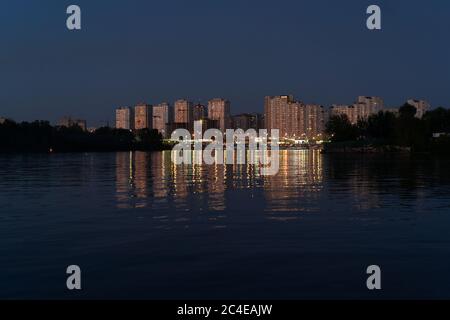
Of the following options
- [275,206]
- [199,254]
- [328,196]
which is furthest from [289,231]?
[328,196]

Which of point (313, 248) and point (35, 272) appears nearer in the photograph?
point (35, 272)

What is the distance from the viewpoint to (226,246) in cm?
1984

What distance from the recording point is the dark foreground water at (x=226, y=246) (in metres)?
14.5

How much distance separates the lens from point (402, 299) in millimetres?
13406

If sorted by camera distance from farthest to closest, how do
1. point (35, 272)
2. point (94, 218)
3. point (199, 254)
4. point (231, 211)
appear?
point (231, 211) → point (94, 218) → point (199, 254) → point (35, 272)

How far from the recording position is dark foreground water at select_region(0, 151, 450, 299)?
1446cm

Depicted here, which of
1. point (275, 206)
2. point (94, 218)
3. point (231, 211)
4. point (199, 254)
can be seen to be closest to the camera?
point (199, 254)

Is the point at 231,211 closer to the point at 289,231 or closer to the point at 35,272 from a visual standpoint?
the point at 289,231

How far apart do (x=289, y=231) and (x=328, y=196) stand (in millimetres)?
15268

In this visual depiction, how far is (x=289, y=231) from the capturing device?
23.0 m

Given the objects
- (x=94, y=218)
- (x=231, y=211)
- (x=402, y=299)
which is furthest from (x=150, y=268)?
(x=231, y=211)

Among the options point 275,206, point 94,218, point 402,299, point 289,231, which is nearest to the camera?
point 402,299

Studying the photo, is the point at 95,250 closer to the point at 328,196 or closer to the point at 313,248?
the point at 313,248

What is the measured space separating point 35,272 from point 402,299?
9.26 meters
